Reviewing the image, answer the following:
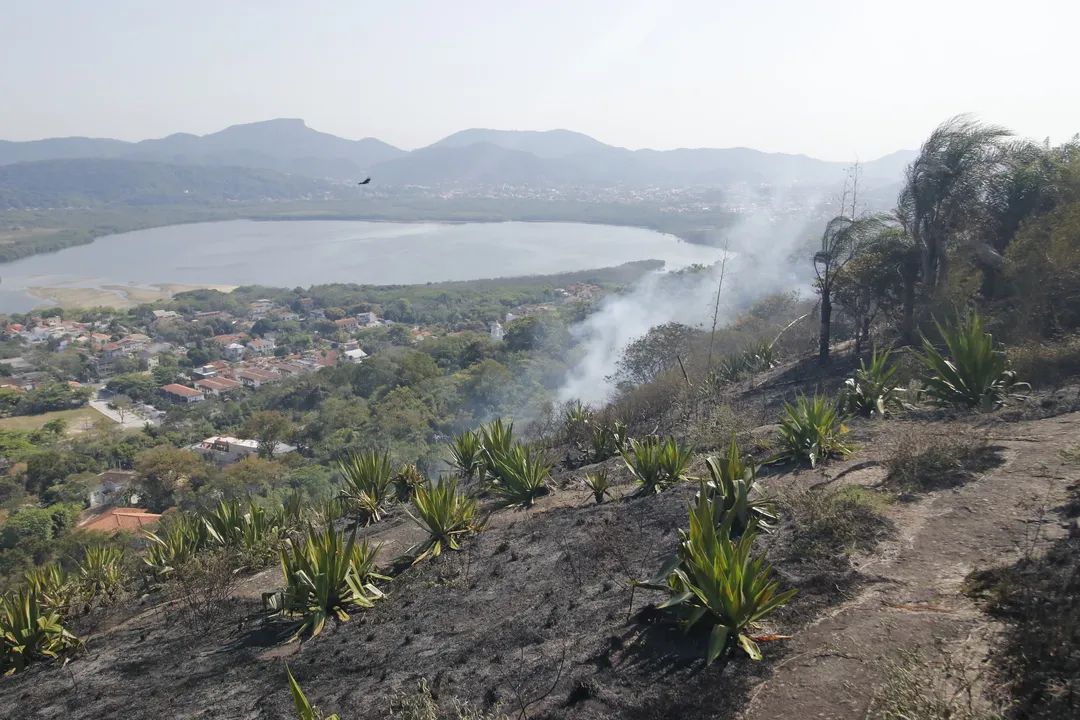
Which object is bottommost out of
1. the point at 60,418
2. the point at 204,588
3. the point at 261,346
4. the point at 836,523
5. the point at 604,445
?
the point at 60,418

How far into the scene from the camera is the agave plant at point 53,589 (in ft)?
20.2

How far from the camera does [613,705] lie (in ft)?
9.87

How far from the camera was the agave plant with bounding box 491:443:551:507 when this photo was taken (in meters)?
6.95

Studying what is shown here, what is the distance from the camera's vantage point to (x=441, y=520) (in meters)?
5.99

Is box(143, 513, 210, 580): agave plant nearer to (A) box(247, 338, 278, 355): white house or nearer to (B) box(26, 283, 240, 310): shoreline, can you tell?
(A) box(247, 338, 278, 355): white house

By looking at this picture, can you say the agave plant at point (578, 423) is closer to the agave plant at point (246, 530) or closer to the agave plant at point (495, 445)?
the agave plant at point (495, 445)

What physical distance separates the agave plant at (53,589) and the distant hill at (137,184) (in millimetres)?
178075

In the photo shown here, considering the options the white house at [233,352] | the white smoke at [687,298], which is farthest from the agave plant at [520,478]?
the white house at [233,352]

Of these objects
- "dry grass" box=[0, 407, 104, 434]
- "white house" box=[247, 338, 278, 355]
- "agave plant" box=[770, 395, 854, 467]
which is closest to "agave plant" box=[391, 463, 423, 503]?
"agave plant" box=[770, 395, 854, 467]

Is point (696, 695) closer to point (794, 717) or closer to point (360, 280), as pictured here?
point (794, 717)

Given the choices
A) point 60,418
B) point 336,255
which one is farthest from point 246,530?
point 336,255

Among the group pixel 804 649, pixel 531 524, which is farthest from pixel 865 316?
pixel 804 649

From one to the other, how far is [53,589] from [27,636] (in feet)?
4.12

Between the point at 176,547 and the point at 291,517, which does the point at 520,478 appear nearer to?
the point at 291,517
